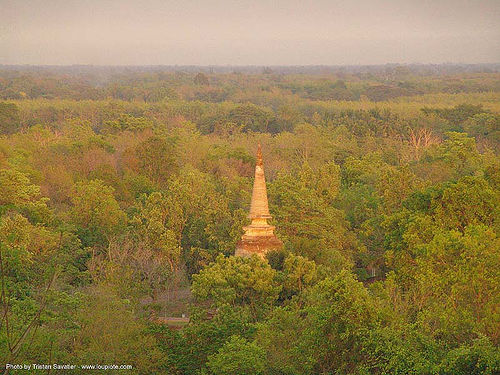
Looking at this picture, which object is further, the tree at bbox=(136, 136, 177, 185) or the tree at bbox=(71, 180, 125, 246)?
the tree at bbox=(136, 136, 177, 185)

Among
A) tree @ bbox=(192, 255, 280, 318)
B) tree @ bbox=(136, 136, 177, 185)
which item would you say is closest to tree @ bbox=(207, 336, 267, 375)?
tree @ bbox=(192, 255, 280, 318)

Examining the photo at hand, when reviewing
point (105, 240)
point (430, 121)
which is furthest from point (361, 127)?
point (105, 240)

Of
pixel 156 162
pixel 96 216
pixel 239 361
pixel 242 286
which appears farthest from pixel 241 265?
pixel 156 162

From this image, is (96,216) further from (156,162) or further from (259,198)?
(156,162)

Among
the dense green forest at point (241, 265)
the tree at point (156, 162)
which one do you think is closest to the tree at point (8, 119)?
the dense green forest at point (241, 265)

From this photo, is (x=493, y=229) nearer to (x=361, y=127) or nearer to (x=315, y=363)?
(x=315, y=363)

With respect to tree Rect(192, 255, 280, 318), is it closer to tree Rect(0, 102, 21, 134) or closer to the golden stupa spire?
the golden stupa spire

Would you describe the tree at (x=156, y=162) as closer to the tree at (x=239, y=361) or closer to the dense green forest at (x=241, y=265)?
the dense green forest at (x=241, y=265)

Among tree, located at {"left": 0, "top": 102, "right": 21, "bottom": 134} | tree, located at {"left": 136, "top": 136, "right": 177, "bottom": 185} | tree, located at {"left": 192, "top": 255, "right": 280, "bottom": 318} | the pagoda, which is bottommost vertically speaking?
tree, located at {"left": 0, "top": 102, "right": 21, "bottom": 134}
